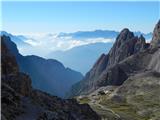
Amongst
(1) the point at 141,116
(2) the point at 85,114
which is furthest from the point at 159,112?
(2) the point at 85,114

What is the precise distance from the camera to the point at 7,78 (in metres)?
66.2

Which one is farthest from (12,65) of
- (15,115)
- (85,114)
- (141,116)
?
(141,116)

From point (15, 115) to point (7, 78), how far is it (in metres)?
12.7

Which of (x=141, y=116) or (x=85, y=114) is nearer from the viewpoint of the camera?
(x=85, y=114)

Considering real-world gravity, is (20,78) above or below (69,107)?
above

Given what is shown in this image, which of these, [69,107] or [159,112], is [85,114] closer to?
[69,107]

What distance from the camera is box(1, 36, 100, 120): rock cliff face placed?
56.0 m

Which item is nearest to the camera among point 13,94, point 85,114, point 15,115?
point 15,115

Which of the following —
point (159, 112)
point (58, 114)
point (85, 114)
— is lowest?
point (159, 112)

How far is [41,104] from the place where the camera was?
67.4 meters

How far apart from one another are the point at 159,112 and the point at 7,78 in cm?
13670

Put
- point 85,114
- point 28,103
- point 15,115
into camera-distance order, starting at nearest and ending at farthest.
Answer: point 15,115 < point 28,103 < point 85,114

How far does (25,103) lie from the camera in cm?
6238

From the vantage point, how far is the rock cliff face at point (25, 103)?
56.0 meters
